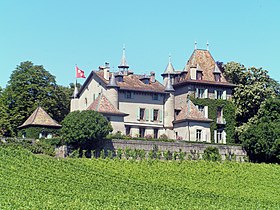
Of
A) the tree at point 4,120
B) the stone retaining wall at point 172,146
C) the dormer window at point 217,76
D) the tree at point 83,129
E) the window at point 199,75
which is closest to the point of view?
the tree at point 83,129

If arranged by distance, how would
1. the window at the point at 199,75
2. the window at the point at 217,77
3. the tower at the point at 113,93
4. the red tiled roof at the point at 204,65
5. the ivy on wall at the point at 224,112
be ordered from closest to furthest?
1. the tower at the point at 113,93
2. the ivy on wall at the point at 224,112
3. the window at the point at 199,75
4. the red tiled roof at the point at 204,65
5. the window at the point at 217,77

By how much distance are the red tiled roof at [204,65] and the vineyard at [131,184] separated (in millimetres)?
17258

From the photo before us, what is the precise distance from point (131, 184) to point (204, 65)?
3532cm

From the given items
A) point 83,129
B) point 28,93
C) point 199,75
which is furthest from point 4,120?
point 199,75

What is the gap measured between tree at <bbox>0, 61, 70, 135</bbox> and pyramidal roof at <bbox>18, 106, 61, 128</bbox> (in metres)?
4.54

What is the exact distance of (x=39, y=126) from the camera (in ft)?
253

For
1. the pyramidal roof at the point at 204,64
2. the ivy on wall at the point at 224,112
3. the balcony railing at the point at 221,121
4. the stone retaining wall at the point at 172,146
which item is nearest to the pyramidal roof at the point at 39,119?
the stone retaining wall at the point at 172,146

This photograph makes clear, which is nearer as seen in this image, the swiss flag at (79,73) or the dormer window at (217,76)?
the swiss flag at (79,73)

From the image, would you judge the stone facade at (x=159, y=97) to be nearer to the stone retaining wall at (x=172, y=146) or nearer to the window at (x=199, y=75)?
the window at (x=199, y=75)

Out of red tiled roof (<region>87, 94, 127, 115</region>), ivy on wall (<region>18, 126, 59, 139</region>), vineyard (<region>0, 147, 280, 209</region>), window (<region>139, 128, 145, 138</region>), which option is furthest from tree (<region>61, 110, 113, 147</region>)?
window (<region>139, 128, 145, 138</region>)

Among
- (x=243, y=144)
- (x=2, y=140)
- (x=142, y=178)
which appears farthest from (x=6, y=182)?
(x=243, y=144)

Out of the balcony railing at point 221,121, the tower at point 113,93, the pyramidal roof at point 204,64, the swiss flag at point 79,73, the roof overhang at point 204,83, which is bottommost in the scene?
the balcony railing at point 221,121

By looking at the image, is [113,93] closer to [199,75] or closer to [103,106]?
[103,106]

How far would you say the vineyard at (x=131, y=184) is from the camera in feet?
139
